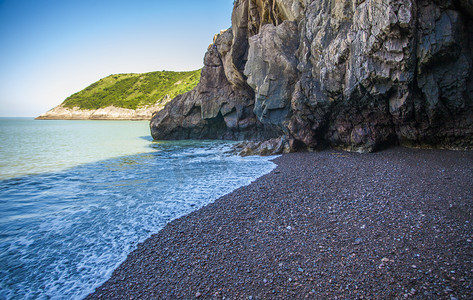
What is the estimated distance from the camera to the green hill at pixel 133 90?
404ft

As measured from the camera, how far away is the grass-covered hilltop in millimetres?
118125

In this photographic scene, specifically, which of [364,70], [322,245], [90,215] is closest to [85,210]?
[90,215]

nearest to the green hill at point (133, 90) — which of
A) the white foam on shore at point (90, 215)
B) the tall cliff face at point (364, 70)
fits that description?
the tall cliff face at point (364, 70)

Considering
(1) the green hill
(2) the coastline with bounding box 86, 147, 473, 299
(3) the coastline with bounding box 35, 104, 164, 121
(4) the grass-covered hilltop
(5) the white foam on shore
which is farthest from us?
(1) the green hill

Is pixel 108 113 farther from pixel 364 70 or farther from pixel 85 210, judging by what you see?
pixel 364 70

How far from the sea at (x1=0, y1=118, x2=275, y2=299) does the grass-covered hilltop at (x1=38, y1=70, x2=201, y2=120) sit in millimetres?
99670

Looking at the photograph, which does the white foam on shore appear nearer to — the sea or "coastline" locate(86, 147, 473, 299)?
the sea

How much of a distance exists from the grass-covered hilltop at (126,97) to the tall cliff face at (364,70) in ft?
311

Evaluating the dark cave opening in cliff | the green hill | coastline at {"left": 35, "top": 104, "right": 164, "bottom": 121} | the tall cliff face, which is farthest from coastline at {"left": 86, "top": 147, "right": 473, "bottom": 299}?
coastline at {"left": 35, "top": 104, "right": 164, "bottom": 121}

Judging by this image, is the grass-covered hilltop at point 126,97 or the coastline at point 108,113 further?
the grass-covered hilltop at point 126,97

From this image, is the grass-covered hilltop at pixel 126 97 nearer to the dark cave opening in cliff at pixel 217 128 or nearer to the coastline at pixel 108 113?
the coastline at pixel 108 113

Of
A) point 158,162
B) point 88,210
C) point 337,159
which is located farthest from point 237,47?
point 88,210

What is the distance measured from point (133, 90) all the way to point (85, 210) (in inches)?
5716

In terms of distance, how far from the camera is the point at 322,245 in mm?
6160
